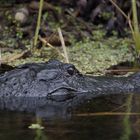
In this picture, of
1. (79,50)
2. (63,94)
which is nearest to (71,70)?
(63,94)

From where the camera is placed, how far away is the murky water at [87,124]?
376cm

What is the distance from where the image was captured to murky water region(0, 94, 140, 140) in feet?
12.3

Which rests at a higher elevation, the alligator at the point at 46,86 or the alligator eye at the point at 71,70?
the alligator eye at the point at 71,70

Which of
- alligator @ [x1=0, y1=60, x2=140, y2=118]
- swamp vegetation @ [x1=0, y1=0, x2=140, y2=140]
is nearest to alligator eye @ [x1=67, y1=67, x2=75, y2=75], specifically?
alligator @ [x1=0, y1=60, x2=140, y2=118]

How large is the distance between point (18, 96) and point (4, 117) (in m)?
0.75

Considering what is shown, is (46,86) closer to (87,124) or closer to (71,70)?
(71,70)

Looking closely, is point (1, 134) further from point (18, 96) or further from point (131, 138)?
point (18, 96)

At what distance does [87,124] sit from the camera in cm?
410

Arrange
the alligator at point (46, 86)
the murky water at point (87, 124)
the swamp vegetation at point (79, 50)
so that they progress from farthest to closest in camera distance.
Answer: the alligator at point (46, 86), the swamp vegetation at point (79, 50), the murky water at point (87, 124)

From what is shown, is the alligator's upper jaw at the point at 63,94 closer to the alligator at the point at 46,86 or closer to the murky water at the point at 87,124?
the alligator at the point at 46,86

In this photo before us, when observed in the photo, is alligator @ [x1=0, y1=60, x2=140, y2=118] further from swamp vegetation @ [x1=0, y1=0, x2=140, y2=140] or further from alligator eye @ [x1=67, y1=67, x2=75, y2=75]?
swamp vegetation @ [x1=0, y1=0, x2=140, y2=140]

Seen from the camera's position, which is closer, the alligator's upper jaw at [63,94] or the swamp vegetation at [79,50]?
the swamp vegetation at [79,50]

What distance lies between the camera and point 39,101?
4.97 meters

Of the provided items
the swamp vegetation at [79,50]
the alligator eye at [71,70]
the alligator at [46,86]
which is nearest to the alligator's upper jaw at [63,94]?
the alligator at [46,86]
